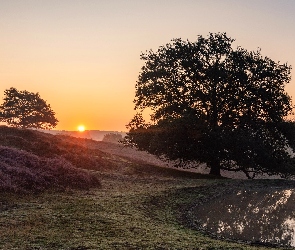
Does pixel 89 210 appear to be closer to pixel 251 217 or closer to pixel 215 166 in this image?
pixel 251 217

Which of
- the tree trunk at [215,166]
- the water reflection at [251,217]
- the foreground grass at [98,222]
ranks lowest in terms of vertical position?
the foreground grass at [98,222]

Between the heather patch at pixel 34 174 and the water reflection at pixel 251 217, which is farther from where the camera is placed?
the heather patch at pixel 34 174

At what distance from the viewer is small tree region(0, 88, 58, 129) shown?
271 ft

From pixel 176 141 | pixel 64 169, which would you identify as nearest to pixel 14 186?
pixel 64 169

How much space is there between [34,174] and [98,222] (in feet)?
31.7

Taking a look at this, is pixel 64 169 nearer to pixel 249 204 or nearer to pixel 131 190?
pixel 131 190

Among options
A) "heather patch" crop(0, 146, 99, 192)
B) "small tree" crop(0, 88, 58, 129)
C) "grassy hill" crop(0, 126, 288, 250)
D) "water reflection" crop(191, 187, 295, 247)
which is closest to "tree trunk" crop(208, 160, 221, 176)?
"grassy hill" crop(0, 126, 288, 250)

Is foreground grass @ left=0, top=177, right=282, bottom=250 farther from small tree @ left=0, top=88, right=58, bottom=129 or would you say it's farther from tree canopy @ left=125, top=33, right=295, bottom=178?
small tree @ left=0, top=88, right=58, bottom=129

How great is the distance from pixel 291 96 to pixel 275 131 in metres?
4.43

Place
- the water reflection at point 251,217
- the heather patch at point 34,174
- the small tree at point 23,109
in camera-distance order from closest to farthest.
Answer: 1. the water reflection at point 251,217
2. the heather patch at point 34,174
3. the small tree at point 23,109

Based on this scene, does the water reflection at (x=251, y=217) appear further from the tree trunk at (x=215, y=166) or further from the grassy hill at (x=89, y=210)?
the tree trunk at (x=215, y=166)

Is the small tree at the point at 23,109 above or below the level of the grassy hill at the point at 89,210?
above

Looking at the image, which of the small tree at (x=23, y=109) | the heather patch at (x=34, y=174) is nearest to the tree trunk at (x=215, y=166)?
the heather patch at (x=34, y=174)

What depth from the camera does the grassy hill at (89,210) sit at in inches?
436
